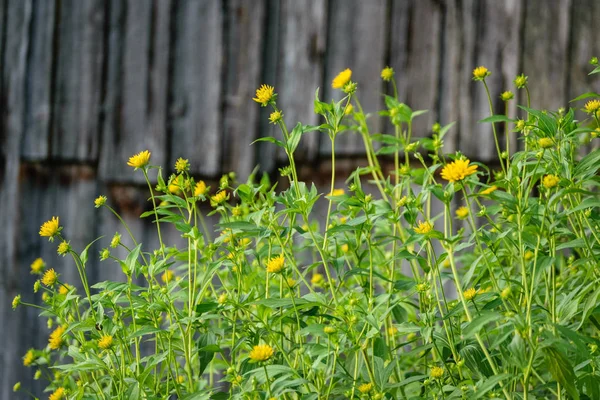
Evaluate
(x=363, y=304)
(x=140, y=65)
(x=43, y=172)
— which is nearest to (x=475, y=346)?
(x=363, y=304)

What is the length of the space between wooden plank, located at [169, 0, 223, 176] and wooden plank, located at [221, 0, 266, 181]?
0.03 m

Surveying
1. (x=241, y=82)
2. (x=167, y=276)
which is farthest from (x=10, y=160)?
(x=167, y=276)

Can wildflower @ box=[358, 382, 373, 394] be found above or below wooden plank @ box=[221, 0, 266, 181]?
below

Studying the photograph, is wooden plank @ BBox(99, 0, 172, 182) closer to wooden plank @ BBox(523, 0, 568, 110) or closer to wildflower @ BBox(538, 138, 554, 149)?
wooden plank @ BBox(523, 0, 568, 110)

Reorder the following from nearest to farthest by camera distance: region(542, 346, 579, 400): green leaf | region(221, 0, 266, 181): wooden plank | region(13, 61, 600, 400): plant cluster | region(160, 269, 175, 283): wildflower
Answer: region(542, 346, 579, 400): green leaf, region(13, 61, 600, 400): plant cluster, region(160, 269, 175, 283): wildflower, region(221, 0, 266, 181): wooden plank

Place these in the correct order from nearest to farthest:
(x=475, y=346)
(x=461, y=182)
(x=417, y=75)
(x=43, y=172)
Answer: (x=461, y=182)
(x=475, y=346)
(x=417, y=75)
(x=43, y=172)

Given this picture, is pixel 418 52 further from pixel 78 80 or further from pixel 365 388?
pixel 365 388

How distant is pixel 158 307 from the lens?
1.41 metres

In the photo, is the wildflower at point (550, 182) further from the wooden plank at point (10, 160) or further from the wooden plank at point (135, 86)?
the wooden plank at point (10, 160)

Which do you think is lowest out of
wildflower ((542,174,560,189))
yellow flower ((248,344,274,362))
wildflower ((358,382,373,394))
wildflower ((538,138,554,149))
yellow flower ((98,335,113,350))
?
wildflower ((358,382,373,394))

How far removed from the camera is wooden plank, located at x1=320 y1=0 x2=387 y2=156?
251 centimetres

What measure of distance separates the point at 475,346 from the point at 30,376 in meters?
1.97

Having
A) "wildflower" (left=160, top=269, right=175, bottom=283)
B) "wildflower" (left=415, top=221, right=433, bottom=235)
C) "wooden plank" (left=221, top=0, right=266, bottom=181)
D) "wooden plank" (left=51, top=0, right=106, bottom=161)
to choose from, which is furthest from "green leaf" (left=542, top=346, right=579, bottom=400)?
"wooden plank" (left=51, top=0, right=106, bottom=161)

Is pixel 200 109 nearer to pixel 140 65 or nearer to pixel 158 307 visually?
pixel 140 65
